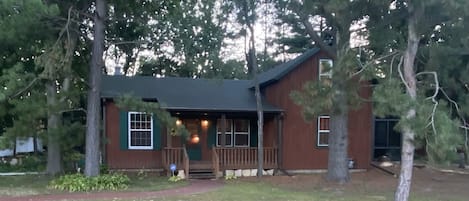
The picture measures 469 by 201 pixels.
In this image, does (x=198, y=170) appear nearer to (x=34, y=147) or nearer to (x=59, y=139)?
(x=59, y=139)

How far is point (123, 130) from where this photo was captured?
17969 millimetres

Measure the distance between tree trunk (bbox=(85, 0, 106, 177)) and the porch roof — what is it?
8.53ft

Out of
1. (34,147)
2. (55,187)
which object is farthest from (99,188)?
(34,147)

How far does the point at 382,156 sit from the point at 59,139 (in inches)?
575

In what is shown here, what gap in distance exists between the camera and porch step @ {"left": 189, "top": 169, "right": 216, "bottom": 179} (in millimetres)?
17228

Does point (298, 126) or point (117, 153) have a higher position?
point (298, 126)

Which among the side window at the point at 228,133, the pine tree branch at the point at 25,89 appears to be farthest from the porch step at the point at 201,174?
the pine tree branch at the point at 25,89

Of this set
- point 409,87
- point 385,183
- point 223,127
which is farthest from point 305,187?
point 409,87

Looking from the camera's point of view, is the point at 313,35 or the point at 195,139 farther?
the point at 195,139

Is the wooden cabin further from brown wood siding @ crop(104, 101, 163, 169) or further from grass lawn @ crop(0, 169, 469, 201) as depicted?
grass lawn @ crop(0, 169, 469, 201)

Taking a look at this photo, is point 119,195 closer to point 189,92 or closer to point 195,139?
point 195,139

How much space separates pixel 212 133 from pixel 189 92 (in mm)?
1962

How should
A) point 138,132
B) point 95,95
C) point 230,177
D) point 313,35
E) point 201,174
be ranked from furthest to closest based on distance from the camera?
point 138,132 → point 201,174 → point 230,177 → point 313,35 → point 95,95

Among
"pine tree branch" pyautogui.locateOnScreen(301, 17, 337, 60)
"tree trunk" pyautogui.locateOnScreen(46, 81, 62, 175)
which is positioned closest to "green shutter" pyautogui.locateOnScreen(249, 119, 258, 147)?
"pine tree branch" pyautogui.locateOnScreen(301, 17, 337, 60)
